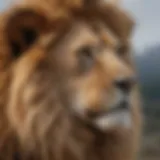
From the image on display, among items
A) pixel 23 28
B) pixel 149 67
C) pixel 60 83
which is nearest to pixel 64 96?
pixel 60 83

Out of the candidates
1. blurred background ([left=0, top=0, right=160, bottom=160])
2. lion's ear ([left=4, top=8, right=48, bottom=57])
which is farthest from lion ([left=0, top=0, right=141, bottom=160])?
blurred background ([left=0, top=0, right=160, bottom=160])

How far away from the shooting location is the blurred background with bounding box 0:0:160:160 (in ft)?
4.55

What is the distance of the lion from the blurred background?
326 millimetres

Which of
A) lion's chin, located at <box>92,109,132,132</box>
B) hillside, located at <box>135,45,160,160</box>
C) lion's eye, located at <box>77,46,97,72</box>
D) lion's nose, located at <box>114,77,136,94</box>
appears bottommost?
lion's chin, located at <box>92,109,132,132</box>

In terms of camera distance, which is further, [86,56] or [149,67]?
[149,67]

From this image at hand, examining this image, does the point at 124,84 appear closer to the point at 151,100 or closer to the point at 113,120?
the point at 113,120

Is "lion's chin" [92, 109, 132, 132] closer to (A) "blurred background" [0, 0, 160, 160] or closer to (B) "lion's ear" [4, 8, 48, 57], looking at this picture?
(B) "lion's ear" [4, 8, 48, 57]

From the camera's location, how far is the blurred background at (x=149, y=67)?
1.39 m

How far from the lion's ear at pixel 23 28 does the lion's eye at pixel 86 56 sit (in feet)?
0.29

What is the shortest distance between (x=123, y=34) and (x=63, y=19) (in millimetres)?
149

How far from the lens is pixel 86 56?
1049 mm

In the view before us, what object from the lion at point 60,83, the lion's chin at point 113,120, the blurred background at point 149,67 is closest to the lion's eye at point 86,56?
the lion at point 60,83

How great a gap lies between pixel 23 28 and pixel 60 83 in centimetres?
13

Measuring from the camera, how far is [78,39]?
1049 millimetres
